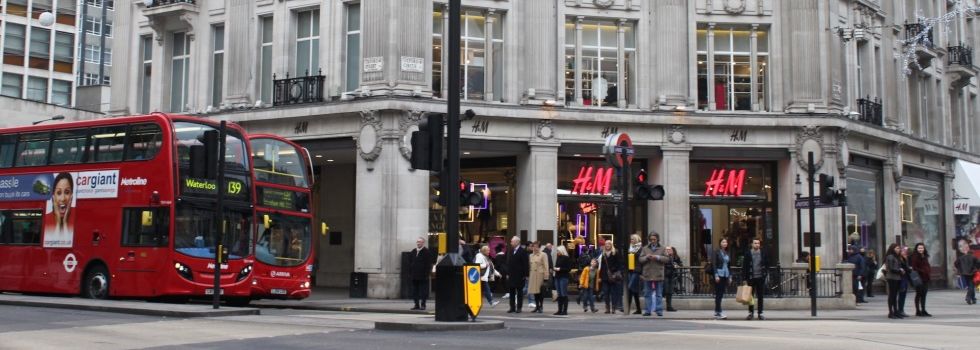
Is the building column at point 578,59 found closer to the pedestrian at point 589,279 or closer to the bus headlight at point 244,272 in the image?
the pedestrian at point 589,279

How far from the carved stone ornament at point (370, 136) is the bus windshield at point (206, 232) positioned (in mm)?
6765

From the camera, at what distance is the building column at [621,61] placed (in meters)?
33.8

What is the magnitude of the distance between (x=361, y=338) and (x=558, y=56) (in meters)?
19.2

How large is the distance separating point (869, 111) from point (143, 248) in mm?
24900

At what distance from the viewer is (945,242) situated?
4475 cm

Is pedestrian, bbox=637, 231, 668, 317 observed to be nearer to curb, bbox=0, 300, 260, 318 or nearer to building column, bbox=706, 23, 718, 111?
curb, bbox=0, 300, 260, 318

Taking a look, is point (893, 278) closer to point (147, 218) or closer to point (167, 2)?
point (147, 218)

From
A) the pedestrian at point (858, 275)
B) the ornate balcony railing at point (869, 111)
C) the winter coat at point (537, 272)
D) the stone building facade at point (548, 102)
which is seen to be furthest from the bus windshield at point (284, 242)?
the ornate balcony railing at point (869, 111)

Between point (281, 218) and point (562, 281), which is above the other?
point (281, 218)

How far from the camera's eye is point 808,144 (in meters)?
33.8

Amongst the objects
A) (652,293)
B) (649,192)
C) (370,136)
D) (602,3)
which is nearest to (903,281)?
(652,293)

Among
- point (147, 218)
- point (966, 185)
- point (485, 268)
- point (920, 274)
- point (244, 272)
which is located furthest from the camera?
point (966, 185)

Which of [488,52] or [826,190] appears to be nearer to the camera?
[826,190]

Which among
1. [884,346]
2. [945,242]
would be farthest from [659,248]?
[945,242]
